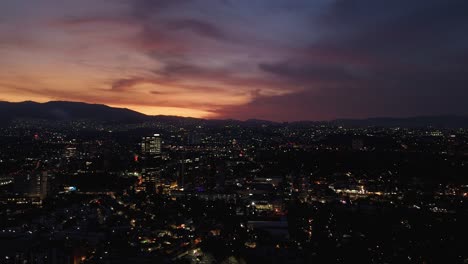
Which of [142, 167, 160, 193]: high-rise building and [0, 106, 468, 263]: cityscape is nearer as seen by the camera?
[0, 106, 468, 263]: cityscape

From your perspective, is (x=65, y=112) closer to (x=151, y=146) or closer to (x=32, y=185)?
(x=151, y=146)

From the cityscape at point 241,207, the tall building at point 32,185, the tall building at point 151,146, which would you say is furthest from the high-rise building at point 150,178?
the tall building at point 151,146

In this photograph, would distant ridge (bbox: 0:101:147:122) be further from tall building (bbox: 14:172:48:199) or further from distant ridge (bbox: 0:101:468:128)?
tall building (bbox: 14:172:48:199)

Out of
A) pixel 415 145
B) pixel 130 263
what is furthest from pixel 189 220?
pixel 415 145

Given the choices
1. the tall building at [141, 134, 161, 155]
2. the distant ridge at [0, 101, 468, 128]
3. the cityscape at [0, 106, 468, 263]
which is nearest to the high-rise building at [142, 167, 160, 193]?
the cityscape at [0, 106, 468, 263]

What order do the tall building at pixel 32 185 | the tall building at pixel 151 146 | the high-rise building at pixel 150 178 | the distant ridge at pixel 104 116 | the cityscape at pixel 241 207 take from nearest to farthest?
the cityscape at pixel 241 207, the tall building at pixel 32 185, the high-rise building at pixel 150 178, the tall building at pixel 151 146, the distant ridge at pixel 104 116

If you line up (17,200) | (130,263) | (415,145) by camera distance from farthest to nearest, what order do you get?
1. (415,145)
2. (17,200)
3. (130,263)

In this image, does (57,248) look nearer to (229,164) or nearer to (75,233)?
(75,233)

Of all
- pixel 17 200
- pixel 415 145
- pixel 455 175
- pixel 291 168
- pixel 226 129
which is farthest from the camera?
pixel 226 129

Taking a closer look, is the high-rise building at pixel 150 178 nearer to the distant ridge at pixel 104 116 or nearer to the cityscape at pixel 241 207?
the cityscape at pixel 241 207
